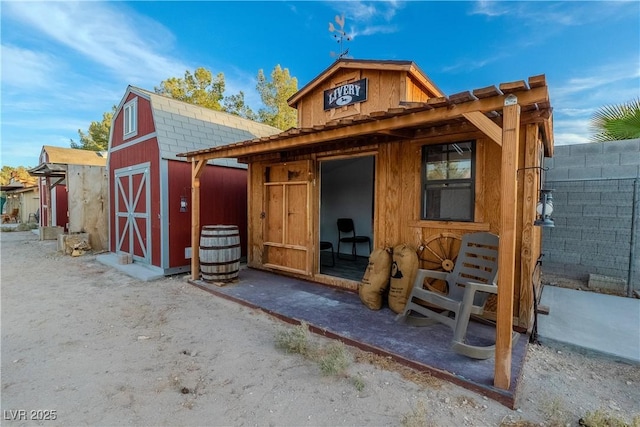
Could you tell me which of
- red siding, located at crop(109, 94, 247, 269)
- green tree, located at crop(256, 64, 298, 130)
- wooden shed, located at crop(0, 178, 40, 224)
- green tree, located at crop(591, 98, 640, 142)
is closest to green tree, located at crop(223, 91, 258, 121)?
green tree, located at crop(256, 64, 298, 130)

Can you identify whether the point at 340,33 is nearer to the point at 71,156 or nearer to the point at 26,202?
the point at 71,156

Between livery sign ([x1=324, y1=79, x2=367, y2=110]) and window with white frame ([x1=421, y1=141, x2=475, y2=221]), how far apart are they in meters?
2.20

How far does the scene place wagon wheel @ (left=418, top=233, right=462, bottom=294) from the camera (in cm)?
308

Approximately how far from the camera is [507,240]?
1.90m

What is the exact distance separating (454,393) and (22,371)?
10.4 feet

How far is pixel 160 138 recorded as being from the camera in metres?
5.43

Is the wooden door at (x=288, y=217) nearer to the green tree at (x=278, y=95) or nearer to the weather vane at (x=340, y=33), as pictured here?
the weather vane at (x=340, y=33)

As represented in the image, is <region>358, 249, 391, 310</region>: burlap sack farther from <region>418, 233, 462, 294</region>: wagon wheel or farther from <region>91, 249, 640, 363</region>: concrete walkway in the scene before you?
<region>91, 249, 640, 363</region>: concrete walkway

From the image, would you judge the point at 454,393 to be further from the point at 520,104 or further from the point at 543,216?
the point at 520,104

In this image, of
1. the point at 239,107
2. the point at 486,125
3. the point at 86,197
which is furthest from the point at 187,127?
the point at 239,107

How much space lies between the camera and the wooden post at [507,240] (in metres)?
1.87

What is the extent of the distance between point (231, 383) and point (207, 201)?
4.39 m

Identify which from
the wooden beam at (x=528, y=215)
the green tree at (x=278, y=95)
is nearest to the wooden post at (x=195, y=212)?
the wooden beam at (x=528, y=215)

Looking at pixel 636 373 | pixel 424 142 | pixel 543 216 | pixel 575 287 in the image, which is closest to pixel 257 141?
pixel 424 142
